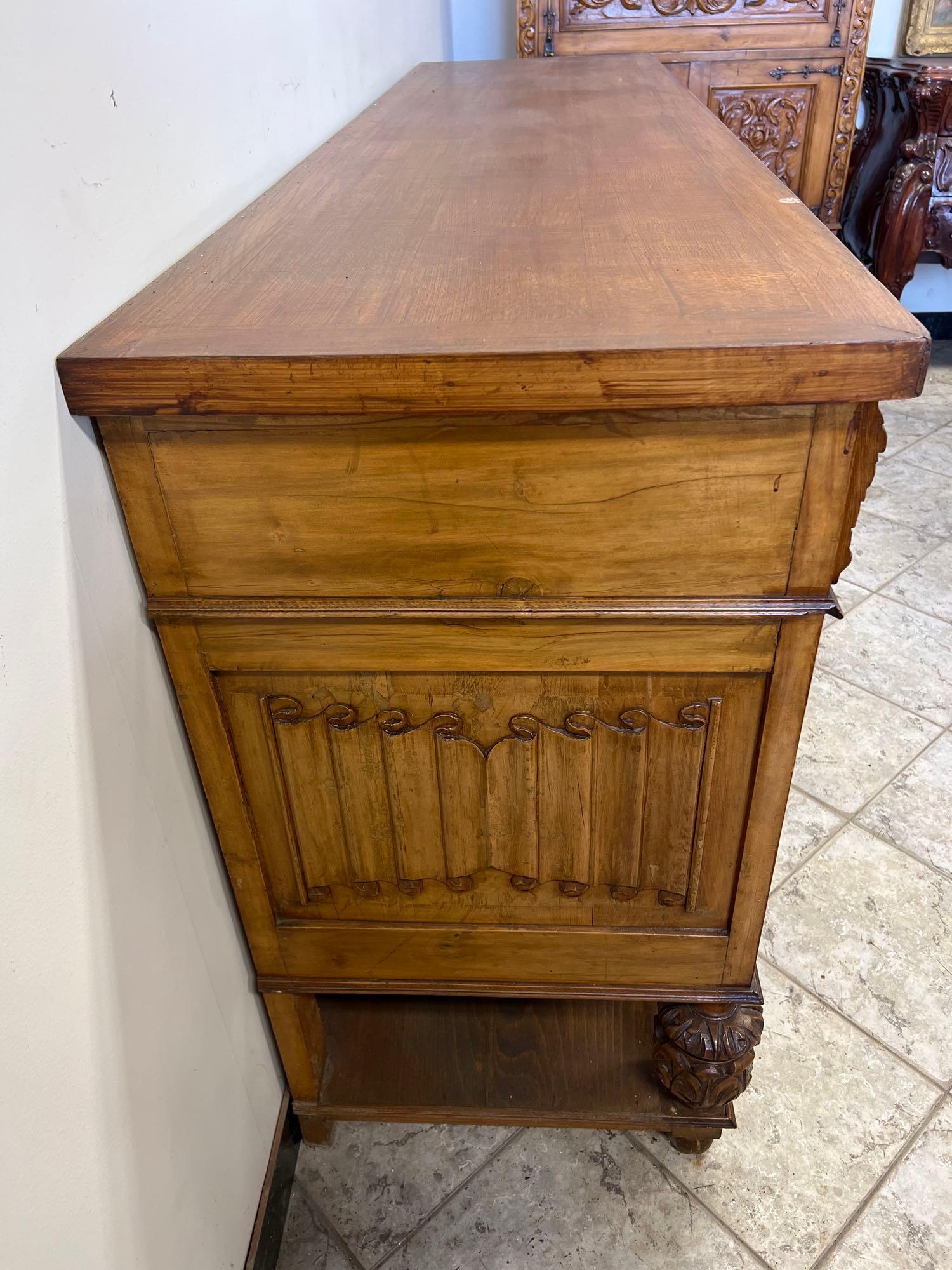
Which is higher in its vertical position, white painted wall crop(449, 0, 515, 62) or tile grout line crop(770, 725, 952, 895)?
white painted wall crop(449, 0, 515, 62)

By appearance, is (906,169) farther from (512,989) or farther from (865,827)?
(512,989)

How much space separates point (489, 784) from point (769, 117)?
2359 millimetres

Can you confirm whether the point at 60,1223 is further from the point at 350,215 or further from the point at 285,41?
the point at 285,41

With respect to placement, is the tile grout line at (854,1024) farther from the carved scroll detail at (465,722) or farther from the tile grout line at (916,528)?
the tile grout line at (916,528)

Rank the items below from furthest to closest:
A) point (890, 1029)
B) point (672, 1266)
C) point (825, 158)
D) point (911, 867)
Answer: point (825, 158) < point (911, 867) < point (890, 1029) < point (672, 1266)

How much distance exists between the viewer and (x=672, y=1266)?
95 centimetres

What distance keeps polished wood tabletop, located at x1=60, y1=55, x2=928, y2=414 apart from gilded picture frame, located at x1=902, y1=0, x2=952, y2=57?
97.3 inches

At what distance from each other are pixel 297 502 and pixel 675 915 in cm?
49

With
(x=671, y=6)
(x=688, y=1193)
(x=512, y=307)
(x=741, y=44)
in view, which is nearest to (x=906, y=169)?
(x=741, y=44)

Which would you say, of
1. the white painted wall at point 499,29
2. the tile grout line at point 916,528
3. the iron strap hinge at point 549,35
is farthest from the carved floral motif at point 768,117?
the tile grout line at point 916,528

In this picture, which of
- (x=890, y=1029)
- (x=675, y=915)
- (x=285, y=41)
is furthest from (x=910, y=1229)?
(x=285, y=41)

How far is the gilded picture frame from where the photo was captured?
2701 millimetres

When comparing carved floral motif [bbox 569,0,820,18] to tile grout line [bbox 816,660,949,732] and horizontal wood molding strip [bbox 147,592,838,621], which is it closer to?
tile grout line [bbox 816,660,949,732]

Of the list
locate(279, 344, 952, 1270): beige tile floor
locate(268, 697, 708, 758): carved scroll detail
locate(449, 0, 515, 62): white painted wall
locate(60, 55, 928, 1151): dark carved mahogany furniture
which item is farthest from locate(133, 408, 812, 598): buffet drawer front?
locate(449, 0, 515, 62): white painted wall
